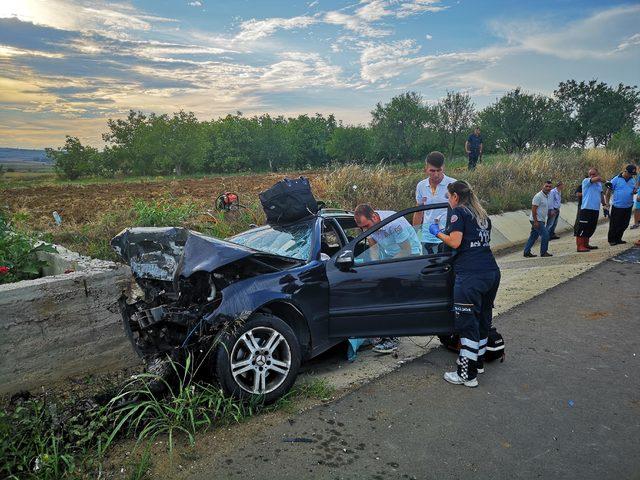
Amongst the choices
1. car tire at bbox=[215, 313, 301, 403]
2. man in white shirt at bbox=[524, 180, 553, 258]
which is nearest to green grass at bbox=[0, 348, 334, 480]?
car tire at bbox=[215, 313, 301, 403]

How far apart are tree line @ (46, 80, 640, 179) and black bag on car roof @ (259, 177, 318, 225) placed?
37.7m

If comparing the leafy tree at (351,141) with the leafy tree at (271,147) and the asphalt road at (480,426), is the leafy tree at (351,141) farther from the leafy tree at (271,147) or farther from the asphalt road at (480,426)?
the asphalt road at (480,426)

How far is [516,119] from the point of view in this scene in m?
50.5

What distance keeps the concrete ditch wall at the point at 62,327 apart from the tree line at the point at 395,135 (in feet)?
129

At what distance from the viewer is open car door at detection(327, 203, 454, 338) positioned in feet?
14.6

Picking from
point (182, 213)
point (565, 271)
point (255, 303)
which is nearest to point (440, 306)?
point (255, 303)

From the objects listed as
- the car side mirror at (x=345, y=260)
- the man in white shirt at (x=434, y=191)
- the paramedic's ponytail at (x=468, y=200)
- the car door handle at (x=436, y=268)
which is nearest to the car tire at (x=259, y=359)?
the car side mirror at (x=345, y=260)

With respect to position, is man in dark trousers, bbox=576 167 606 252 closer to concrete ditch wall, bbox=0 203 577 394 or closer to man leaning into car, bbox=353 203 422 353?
man leaning into car, bbox=353 203 422 353

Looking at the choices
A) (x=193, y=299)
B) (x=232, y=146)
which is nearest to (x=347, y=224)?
(x=193, y=299)

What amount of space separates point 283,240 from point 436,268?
1.56 m

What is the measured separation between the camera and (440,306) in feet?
15.1

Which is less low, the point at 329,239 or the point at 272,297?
the point at 329,239

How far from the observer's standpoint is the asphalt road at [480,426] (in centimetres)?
315

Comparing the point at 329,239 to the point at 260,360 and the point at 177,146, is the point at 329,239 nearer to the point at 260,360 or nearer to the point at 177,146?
the point at 260,360
